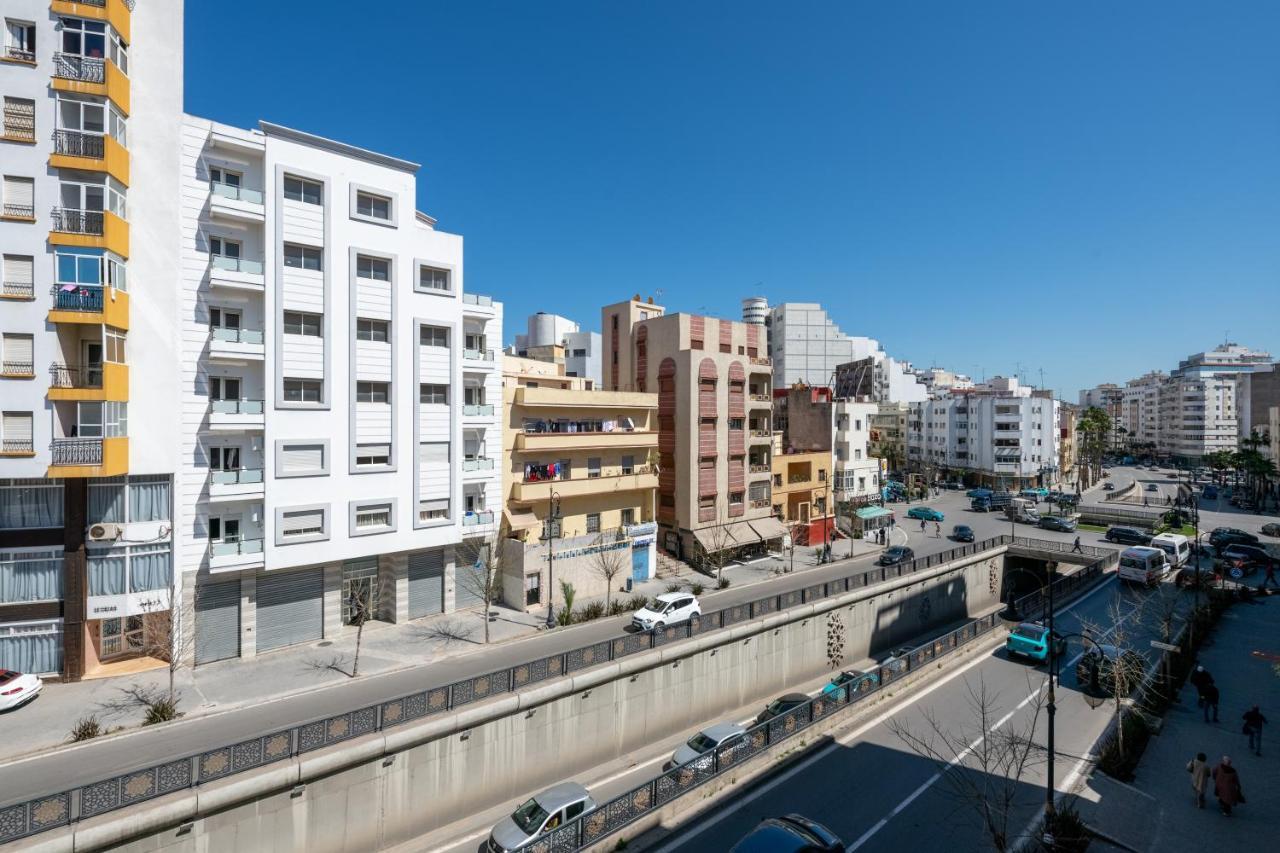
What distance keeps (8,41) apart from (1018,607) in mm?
50721

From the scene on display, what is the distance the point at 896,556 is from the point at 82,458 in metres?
44.4

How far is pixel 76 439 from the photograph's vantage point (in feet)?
69.5

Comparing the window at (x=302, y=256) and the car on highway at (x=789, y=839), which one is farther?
the window at (x=302, y=256)

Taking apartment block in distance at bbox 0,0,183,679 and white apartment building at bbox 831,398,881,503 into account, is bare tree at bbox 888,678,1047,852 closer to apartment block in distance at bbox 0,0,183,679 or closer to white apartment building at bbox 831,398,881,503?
apartment block in distance at bbox 0,0,183,679

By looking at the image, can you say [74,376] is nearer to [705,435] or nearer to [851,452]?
[705,435]

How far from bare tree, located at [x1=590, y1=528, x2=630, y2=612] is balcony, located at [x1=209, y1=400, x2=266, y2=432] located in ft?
57.6

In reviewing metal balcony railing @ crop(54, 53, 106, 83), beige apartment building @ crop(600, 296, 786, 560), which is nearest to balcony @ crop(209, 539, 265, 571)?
metal balcony railing @ crop(54, 53, 106, 83)

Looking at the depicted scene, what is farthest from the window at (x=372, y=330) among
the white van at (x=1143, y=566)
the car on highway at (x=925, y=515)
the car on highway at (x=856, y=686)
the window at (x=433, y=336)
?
the car on highway at (x=925, y=515)

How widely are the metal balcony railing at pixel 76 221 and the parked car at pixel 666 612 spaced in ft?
82.4

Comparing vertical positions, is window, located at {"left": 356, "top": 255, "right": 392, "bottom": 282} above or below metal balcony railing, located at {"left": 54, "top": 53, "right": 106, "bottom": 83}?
below

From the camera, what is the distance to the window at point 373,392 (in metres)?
27.9

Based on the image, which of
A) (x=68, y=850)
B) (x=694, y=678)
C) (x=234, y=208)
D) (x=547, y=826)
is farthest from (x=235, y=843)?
(x=234, y=208)

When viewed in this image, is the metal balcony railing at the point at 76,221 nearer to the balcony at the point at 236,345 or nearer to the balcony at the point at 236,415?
the balcony at the point at 236,345

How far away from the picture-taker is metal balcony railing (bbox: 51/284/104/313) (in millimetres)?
21109
